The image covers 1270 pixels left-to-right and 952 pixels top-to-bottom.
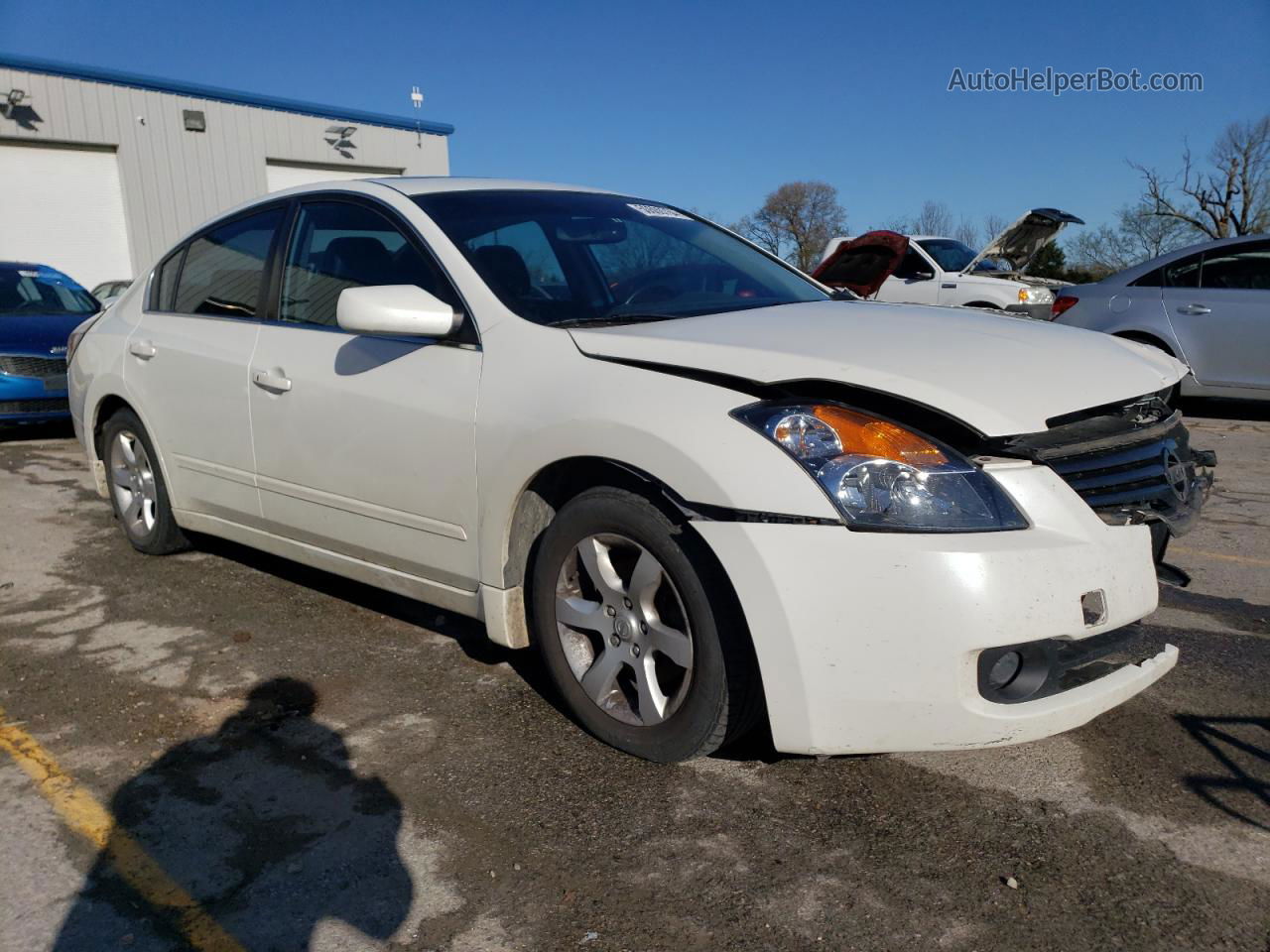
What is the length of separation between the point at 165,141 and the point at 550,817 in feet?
71.1

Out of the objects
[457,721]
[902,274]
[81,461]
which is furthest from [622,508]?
[902,274]

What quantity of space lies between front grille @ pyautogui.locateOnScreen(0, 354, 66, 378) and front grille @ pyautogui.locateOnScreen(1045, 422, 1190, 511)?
9.16 metres

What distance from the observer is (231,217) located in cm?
445

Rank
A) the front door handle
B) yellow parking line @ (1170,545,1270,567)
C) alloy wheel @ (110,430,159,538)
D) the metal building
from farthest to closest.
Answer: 1. the metal building
2. alloy wheel @ (110,430,159,538)
3. yellow parking line @ (1170,545,1270,567)
4. the front door handle

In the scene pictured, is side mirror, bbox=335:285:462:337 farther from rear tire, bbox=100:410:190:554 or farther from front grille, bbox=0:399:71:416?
front grille, bbox=0:399:71:416

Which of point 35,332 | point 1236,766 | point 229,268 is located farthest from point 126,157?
point 1236,766

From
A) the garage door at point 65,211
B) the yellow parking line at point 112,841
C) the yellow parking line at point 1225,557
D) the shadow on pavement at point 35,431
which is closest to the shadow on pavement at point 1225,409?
the yellow parking line at point 1225,557

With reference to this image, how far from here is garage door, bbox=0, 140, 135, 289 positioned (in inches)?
734

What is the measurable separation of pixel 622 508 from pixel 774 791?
33.8 inches

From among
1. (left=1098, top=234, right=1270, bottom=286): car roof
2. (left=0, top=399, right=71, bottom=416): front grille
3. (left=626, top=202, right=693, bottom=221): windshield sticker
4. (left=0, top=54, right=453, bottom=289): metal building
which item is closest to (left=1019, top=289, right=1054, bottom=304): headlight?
(left=1098, top=234, right=1270, bottom=286): car roof

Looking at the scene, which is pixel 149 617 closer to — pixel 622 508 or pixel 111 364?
pixel 111 364

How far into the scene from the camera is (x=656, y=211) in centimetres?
414

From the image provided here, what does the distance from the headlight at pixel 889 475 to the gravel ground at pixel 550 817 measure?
31.3 inches

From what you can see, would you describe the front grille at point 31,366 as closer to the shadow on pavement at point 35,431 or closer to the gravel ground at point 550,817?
the shadow on pavement at point 35,431
